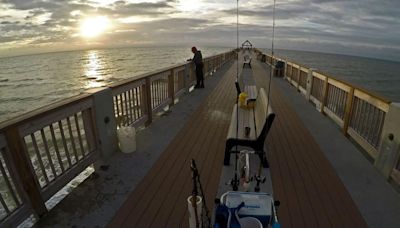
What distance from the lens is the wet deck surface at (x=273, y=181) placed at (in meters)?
2.65

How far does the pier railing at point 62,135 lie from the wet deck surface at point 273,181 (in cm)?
89

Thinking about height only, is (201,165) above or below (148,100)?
below

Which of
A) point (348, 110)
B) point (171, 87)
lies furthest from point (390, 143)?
point (171, 87)

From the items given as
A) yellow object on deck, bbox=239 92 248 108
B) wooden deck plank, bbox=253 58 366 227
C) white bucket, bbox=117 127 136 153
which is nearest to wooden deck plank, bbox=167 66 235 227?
yellow object on deck, bbox=239 92 248 108

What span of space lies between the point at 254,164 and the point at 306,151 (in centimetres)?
113

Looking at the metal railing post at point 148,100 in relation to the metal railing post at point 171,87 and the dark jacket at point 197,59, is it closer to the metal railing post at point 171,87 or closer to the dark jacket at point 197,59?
the metal railing post at point 171,87

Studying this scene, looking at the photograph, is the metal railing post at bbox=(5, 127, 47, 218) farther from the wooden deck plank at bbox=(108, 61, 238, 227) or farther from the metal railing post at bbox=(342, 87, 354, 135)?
the metal railing post at bbox=(342, 87, 354, 135)

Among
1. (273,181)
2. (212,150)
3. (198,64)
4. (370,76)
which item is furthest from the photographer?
(370,76)

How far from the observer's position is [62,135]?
3.01 metres

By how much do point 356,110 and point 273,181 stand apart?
2.63 m

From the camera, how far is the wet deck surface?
265cm

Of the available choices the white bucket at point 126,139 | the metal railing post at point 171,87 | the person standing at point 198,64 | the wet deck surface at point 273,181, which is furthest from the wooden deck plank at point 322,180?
the person standing at point 198,64

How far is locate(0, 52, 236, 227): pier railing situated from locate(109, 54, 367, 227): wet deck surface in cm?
89

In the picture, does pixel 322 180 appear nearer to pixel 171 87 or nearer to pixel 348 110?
pixel 348 110
